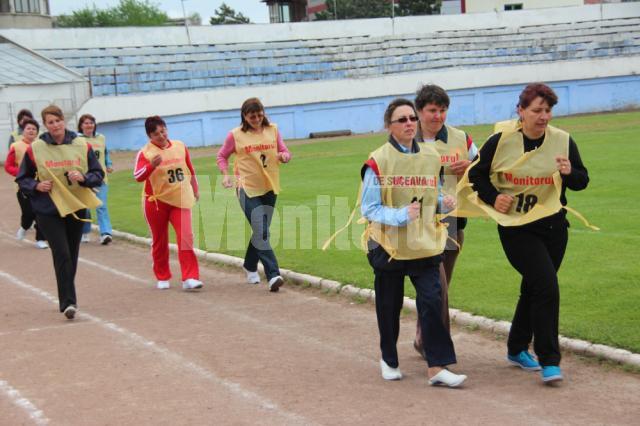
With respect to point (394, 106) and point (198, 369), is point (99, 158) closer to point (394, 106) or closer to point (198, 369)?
point (198, 369)

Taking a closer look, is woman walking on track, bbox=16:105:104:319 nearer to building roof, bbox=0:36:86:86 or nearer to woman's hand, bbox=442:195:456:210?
woman's hand, bbox=442:195:456:210

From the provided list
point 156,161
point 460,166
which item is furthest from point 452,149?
point 156,161

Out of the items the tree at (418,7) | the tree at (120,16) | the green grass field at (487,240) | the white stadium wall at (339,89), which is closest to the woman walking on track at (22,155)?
the green grass field at (487,240)

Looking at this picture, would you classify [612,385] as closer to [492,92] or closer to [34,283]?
[34,283]

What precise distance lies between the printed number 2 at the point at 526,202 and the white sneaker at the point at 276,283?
173 inches

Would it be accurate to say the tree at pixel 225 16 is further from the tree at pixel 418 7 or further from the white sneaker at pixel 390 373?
the white sneaker at pixel 390 373

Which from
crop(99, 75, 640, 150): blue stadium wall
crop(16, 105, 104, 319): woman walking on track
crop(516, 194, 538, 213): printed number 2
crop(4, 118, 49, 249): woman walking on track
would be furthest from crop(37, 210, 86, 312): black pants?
crop(99, 75, 640, 150): blue stadium wall

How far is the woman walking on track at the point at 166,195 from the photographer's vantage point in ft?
36.3

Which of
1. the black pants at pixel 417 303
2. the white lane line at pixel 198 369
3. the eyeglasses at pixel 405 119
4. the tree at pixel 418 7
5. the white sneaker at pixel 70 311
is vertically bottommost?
the white lane line at pixel 198 369

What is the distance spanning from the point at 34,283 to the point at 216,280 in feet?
8.00

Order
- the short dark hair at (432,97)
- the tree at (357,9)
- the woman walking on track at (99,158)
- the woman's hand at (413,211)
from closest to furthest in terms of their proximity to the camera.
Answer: the woman's hand at (413,211)
the short dark hair at (432,97)
the woman walking on track at (99,158)
the tree at (357,9)

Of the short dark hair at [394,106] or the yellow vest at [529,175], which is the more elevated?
the short dark hair at [394,106]

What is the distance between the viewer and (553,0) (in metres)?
75.0

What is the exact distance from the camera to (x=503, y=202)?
22.0 feet
